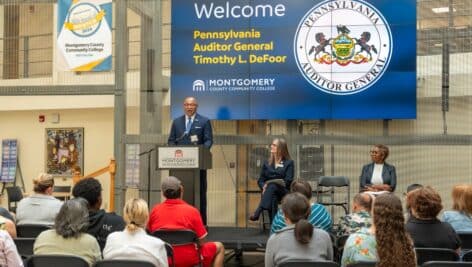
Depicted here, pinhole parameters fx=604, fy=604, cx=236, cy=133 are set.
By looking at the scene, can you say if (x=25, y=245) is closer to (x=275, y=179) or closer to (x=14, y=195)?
(x=275, y=179)

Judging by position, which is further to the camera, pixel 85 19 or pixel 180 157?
pixel 85 19

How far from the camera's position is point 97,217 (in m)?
4.50

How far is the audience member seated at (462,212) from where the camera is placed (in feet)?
15.9

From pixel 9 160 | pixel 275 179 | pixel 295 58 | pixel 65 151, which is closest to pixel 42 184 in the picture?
pixel 275 179

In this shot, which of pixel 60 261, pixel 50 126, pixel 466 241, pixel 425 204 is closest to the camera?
pixel 60 261

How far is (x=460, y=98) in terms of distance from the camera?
26.3 ft

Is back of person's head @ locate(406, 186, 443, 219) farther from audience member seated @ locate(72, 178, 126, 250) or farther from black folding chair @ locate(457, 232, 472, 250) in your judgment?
audience member seated @ locate(72, 178, 126, 250)

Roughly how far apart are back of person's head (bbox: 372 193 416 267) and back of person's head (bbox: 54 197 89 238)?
6.13 ft

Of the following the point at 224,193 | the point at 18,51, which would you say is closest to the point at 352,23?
the point at 224,193

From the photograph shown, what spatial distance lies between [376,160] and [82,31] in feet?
15.3

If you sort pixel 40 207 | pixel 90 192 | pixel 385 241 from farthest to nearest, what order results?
pixel 40 207 < pixel 90 192 < pixel 385 241

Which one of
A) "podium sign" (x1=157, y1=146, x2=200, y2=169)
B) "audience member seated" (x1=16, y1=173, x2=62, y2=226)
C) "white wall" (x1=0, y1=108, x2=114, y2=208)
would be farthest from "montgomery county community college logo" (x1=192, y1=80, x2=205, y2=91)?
"white wall" (x1=0, y1=108, x2=114, y2=208)

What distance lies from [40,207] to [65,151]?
733 centimetres

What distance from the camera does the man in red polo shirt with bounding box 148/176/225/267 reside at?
462cm
